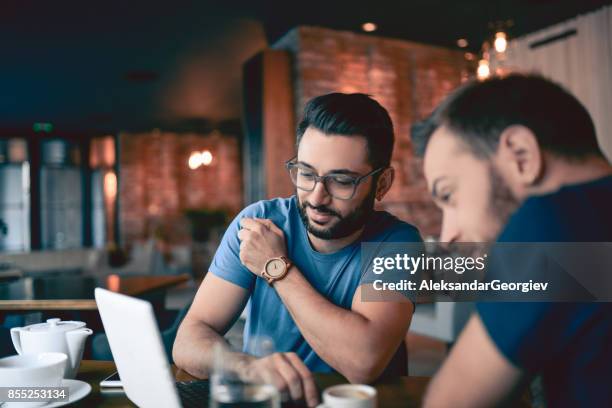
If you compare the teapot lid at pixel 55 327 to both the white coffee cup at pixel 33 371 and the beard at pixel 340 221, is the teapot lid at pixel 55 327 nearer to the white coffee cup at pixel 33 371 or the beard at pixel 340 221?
the white coffee cup at pixel 33 371

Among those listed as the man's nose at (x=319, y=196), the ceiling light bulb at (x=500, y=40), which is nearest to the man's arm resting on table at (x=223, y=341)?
the man's nose at (x=319, y=196)

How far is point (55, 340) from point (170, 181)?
9.75 meters

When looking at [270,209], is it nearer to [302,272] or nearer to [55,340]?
[302,272]

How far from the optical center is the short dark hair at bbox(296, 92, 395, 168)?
1.40 meters

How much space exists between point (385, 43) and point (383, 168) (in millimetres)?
4382

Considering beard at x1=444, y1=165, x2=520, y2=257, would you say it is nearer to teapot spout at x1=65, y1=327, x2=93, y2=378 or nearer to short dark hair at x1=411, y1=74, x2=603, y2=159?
short dark hair at x1=411, y1=74, x2=603, y2=159

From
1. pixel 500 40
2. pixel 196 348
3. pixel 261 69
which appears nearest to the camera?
pixel 196 348

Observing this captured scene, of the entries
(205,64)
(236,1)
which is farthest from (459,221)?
(205,64)

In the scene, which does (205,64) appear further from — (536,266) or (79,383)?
(536,266)

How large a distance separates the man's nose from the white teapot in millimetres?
635

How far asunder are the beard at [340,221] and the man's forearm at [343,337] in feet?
0.65

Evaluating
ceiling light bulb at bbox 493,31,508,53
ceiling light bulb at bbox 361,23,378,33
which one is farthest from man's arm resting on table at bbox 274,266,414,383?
ceiling light bulb at bbox 361,23,378,33

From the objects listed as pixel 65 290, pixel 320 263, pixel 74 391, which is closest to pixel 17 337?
pixel 74 391

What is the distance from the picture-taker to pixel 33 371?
0.93 meters
